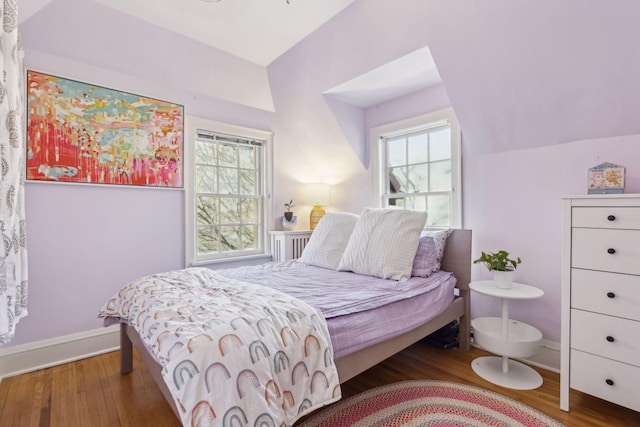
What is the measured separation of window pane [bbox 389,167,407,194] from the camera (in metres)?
3.16

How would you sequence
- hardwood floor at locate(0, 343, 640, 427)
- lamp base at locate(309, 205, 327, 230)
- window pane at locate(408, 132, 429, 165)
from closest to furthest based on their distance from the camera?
hardwood floor at locate(0, 343, 640, 427), window pane at locate(408, 132, 429, 165), lamp base at locate(309, 205, 327, 230)

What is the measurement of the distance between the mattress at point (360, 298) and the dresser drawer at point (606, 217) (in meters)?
0.88

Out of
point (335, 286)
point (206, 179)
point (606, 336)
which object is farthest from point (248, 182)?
point (606, 336)

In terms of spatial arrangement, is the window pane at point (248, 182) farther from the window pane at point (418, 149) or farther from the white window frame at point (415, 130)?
the window pane at point (418, 149)

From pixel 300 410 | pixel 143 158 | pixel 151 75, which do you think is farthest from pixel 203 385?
pixel 151 75

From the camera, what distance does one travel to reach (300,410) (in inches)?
44.5

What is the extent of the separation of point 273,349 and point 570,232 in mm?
1630

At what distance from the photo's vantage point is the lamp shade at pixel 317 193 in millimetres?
3691

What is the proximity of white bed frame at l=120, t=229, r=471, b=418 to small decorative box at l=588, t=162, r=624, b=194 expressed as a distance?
797mm

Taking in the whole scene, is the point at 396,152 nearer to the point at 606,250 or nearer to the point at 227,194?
the point at 227,194

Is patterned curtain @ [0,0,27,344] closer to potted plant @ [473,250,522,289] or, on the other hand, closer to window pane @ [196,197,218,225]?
window pane @ [196,197,218,225]

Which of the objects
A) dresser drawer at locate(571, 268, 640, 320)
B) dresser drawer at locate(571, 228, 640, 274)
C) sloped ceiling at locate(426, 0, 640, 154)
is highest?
sloped ceiling at locate(426, 0, 640, 154)

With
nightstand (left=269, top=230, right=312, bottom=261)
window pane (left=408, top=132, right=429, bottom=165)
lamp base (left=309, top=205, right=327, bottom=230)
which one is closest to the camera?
window pane (left=408, top=132, right=429, bottom=165)

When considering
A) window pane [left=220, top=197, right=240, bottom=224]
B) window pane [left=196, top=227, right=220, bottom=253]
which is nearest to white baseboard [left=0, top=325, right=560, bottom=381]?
window pane [left=196, top=227, right=220, bottom=253]
